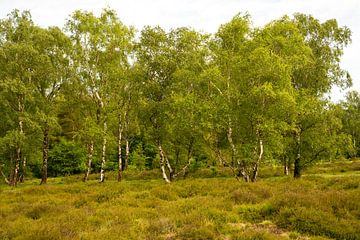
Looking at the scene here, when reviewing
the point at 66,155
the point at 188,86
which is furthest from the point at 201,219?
the point at 66,155

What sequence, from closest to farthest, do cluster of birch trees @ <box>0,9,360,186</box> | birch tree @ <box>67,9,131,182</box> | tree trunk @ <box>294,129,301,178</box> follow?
cluster of birch trees @ <box>0,9,360,186</box> → tree trunk @ <box>294,129,301,178</box> → birch tree @ <box>67,9,131,182</box>

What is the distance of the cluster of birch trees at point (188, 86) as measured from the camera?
82.8ft

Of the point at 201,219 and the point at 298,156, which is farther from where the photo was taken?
the point at 298,156

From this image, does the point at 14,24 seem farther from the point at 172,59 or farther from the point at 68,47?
the point at 172,59

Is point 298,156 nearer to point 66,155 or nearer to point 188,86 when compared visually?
point 188,86

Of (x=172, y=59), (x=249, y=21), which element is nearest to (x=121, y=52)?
(x=172, y=59)

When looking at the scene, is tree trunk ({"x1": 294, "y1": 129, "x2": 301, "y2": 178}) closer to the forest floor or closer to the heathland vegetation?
the heathland vegetation

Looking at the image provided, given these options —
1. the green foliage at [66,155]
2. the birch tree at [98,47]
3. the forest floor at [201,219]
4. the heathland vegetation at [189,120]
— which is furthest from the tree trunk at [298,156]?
the green foliage at [66,155]

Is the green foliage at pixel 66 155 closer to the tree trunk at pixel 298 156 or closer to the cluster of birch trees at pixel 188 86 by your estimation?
the cluster of birch trees at pixel 188 86

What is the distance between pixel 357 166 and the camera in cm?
3622

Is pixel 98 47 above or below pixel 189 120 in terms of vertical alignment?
above

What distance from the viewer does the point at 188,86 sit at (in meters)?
29.7

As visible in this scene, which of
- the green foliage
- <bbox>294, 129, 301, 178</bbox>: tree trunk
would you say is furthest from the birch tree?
<bbox>294, 129, 301, 178</bbox>: tree trunk

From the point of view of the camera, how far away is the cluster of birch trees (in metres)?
25.2
